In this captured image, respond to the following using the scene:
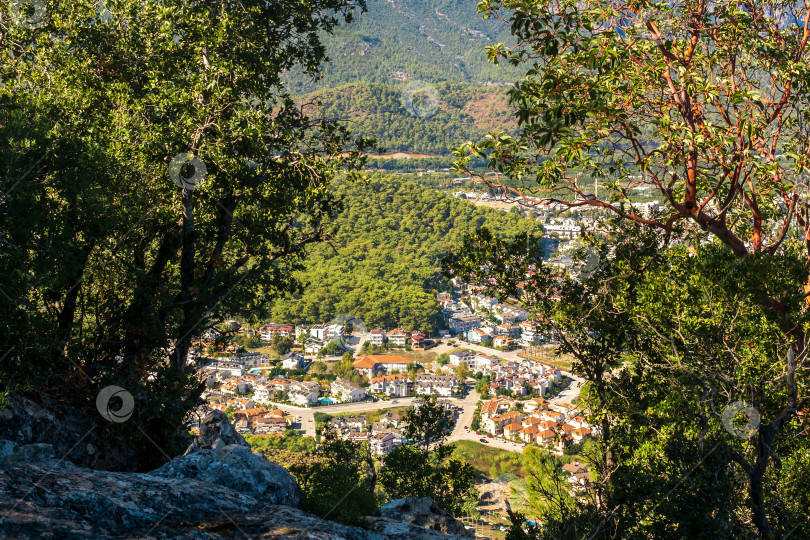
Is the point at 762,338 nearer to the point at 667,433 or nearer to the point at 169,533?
the point at 667,433

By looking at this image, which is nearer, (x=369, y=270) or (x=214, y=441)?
(x=214, y=441)

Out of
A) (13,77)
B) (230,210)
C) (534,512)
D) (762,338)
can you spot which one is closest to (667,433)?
(762,338)

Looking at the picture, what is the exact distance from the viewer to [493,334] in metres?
75.5

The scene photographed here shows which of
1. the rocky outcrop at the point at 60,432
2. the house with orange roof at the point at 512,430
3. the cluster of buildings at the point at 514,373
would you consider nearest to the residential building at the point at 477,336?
the cluster of buildings at the point at 514,373

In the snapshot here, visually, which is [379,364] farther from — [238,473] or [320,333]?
[238,473]

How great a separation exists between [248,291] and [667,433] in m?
5.83

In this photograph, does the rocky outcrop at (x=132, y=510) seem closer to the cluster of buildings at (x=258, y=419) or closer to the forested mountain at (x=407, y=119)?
the cluster of buildings at (x=258, y=419)

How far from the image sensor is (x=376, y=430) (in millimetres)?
39531

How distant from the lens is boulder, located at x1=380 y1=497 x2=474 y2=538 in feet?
26.4

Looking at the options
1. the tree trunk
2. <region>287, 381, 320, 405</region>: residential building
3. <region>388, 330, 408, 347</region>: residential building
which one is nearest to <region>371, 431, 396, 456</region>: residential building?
<region>287, 381, 320, 405</region>: residential building

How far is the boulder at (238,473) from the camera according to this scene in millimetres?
5250

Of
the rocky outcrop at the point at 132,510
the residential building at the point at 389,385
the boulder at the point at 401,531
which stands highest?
the residential building at the point at 389,385

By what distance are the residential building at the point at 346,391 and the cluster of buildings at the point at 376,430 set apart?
605 centimetres

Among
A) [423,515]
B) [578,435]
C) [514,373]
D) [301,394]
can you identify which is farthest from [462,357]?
[423,515]
